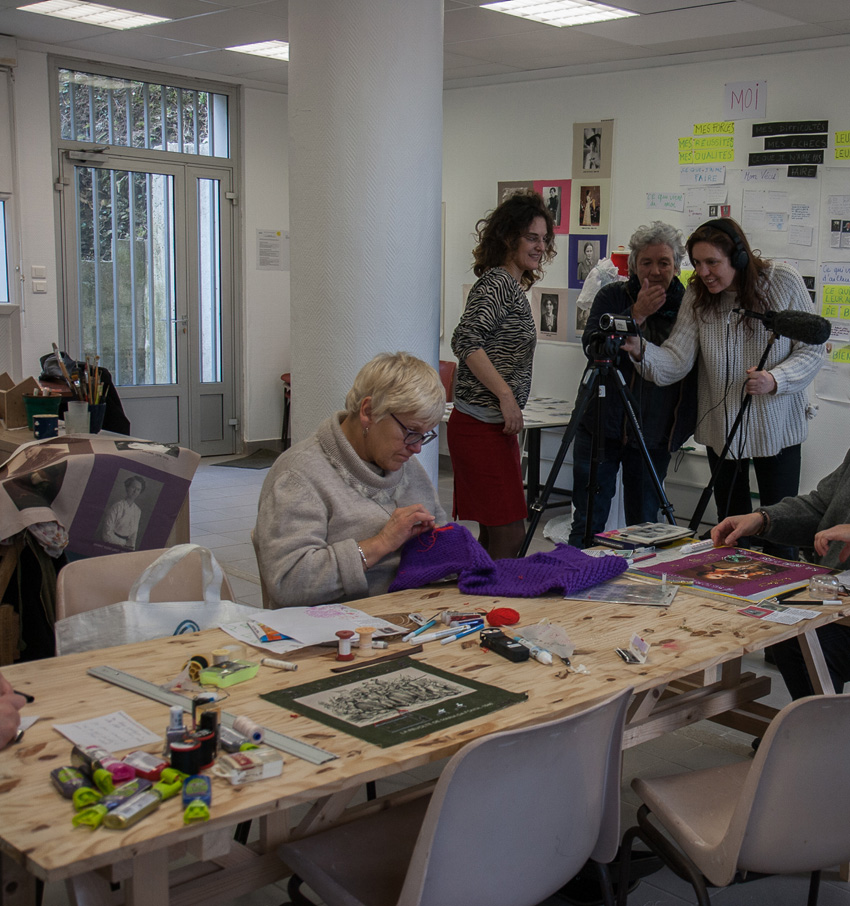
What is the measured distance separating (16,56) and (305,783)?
6132 millimetres

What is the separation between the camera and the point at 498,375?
3508 millimetres

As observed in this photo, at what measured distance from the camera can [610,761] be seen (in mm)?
1614

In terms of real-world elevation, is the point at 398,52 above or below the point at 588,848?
above

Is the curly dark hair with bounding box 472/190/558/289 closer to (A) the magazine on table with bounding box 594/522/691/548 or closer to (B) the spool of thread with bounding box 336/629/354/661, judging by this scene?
(A) the magazine on table with bounding box 594/522/691/548

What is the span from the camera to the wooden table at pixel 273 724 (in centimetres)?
120

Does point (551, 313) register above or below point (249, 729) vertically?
above

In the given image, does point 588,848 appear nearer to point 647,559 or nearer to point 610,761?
point 610,761

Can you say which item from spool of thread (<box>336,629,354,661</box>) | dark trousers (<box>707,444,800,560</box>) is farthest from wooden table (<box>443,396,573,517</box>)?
spool of thread (<box>336,629,354,661</box>)

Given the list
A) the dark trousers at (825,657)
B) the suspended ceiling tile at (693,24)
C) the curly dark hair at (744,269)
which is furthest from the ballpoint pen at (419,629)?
the suspended ceiling tile at (693,24)

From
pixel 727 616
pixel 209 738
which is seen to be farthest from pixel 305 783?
pixel 727 616

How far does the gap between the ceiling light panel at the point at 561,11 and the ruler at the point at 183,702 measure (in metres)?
4.11

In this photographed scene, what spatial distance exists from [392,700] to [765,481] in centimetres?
260

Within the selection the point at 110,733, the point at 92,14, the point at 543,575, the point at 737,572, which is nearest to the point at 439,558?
the point at 543,575

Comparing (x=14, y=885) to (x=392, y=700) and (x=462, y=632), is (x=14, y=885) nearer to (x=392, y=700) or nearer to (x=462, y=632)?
(x=392, y=700)
